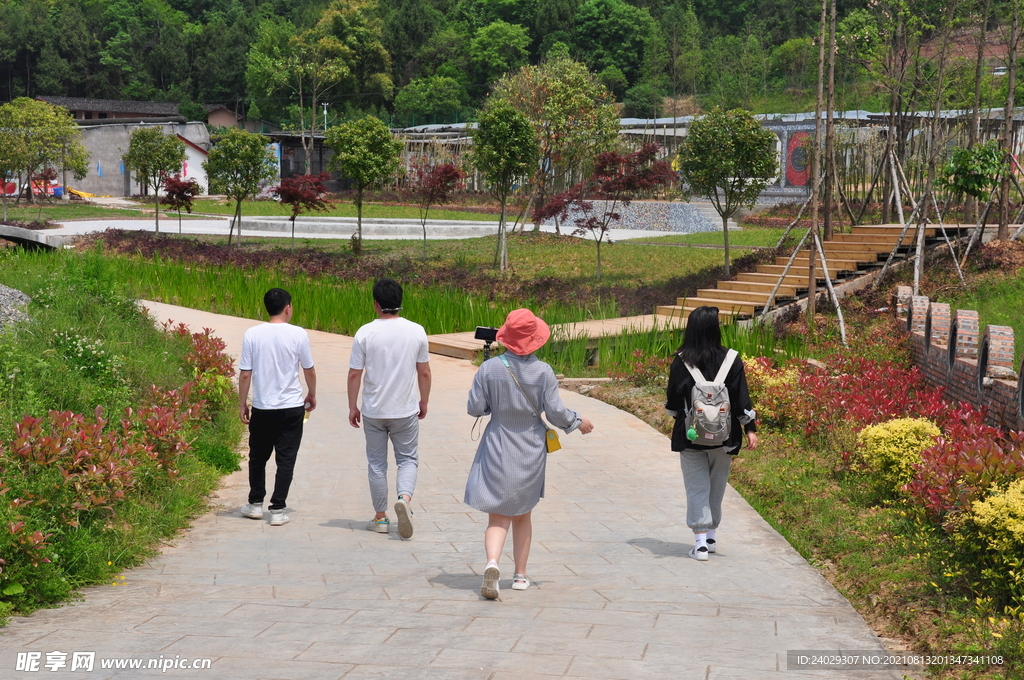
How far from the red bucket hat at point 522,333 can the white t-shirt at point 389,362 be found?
1030 mm

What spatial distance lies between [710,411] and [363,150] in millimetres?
18525

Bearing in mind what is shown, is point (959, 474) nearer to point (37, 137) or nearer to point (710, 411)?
point (710, 411)

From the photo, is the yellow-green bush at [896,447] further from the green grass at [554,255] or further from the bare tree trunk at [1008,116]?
the green grass at [554,255]

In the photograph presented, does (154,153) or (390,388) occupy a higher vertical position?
(154,153)

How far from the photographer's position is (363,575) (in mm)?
5254

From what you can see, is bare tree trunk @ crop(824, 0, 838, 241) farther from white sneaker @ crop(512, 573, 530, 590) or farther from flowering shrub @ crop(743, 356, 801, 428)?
white sneaker @ crop(512, 573, 530, 590)

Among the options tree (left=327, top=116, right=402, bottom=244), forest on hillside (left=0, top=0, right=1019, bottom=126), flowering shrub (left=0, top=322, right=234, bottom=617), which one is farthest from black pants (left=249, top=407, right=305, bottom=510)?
forest on hillside (left=0, top=0, right=1019, bottom=126)

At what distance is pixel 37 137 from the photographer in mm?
36625

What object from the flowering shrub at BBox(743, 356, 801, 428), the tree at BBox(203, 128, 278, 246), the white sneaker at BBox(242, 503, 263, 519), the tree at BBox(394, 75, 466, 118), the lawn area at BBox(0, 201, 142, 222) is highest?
the tree at BBox(394, 75, 466, 118)

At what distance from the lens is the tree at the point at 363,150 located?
23.1 meters

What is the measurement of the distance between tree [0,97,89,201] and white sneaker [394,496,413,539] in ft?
107

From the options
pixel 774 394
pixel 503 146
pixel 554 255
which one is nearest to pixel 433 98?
pixel 554 255

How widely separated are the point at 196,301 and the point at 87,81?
2559 inches

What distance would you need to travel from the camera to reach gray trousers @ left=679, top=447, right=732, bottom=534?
5.69 meters
